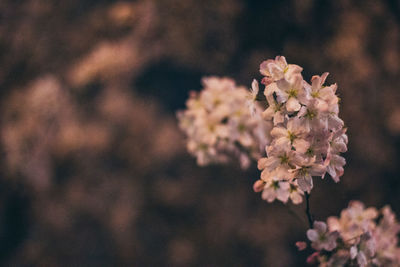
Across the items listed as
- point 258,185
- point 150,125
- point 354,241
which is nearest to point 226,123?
point 258,185

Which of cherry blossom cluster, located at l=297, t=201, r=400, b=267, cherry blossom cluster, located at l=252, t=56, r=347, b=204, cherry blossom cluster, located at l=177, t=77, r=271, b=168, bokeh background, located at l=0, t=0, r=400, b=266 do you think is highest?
bokeh background, located at l=0, t=0, r=400, b=266

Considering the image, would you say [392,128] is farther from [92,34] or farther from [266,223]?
[92,34]

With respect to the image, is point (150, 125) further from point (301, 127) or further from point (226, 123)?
point (301, 127)

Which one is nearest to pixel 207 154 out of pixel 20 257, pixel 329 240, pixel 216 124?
pixel 216 124

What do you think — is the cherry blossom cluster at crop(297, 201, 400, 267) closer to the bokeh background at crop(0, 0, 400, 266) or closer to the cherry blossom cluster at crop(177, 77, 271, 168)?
the cherry blossom cluster at crop(177, 77, 271, 168)

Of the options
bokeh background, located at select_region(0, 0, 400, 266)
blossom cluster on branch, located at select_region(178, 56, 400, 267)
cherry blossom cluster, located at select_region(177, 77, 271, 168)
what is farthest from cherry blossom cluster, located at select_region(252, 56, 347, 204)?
bokeh background, located at select_region(0, 0, 400, 266)

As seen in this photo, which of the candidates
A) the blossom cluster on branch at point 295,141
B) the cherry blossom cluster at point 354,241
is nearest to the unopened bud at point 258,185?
the blossom cluster on branch at point 295,141
